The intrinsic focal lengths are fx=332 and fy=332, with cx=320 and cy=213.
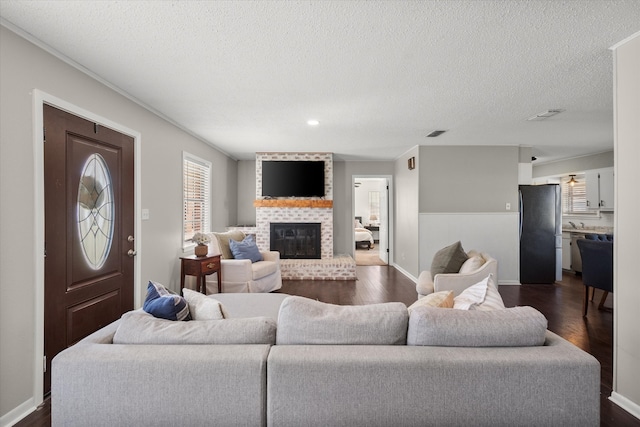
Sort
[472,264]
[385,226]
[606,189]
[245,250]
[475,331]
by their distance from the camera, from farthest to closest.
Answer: [385,226], [606,189], [245,250], [472,264], [475,331]

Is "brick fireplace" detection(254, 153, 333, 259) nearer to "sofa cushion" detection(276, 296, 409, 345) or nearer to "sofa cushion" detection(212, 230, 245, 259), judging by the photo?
"sofa cushion" detection(212, 230, 245, 259)

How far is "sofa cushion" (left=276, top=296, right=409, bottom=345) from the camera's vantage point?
1.48 metres

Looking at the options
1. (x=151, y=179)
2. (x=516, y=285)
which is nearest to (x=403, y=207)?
(x=516, y=285)

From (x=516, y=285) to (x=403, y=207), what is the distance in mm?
→ 2310

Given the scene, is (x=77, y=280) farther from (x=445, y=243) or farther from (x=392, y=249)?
(x=392, y=249)

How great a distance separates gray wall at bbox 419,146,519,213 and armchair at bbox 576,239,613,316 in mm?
1711

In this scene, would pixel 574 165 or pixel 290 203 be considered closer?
pixel 290 203

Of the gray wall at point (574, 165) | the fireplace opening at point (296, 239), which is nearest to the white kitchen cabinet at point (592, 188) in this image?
the gray wall at point (574, 165)

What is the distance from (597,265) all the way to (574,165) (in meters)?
3.93

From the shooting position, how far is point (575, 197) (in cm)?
689

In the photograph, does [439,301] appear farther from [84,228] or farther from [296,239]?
[296,239]

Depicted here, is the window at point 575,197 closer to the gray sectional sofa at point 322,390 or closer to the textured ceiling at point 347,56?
the textured ceiling at point 347,56

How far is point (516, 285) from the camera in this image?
18.0 feet

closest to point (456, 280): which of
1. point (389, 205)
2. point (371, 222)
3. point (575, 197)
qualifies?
point (389, 205)
